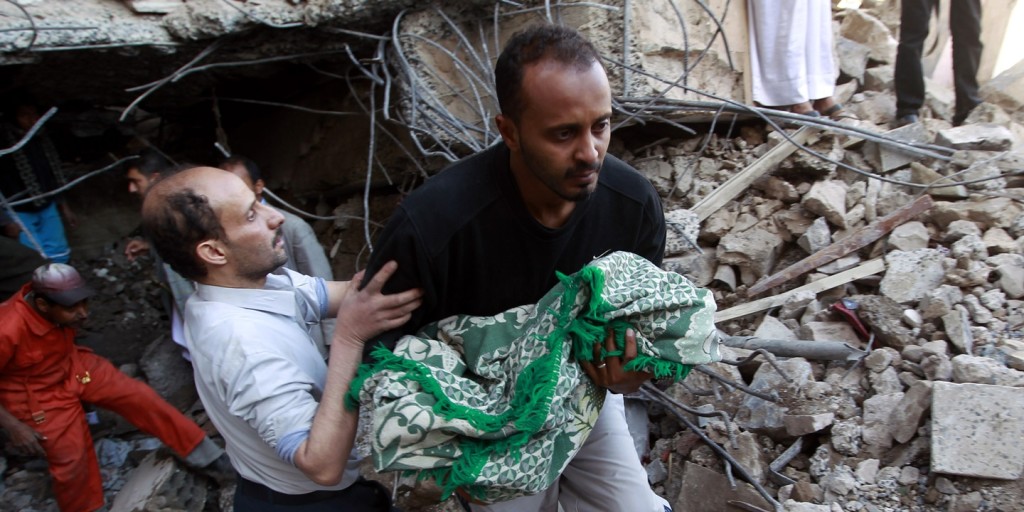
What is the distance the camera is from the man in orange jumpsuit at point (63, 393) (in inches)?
139

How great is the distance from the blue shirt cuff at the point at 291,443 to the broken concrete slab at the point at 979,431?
2.18m

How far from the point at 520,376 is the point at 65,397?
3507 millimetres

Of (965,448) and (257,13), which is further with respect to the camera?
(257,13)

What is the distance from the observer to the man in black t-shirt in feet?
5.08

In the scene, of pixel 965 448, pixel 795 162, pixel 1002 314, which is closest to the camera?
pixel 965 448

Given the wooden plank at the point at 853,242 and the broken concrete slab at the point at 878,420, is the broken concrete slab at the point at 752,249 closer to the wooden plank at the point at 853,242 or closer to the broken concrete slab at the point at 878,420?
the wooden plank at the point at 853,242

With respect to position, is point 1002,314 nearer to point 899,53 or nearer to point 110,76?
point 899,53

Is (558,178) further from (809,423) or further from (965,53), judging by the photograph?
(965,53)

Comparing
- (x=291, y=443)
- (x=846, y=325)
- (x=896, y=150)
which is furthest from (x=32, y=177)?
(x=896, y=150)

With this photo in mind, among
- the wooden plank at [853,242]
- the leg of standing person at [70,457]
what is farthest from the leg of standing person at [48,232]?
the wooden plank at [853,242]

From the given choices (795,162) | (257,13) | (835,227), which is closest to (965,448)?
(835,227)

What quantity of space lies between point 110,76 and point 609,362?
4209 millimetres

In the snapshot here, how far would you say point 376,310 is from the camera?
1.56 m

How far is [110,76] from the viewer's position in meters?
4.29
